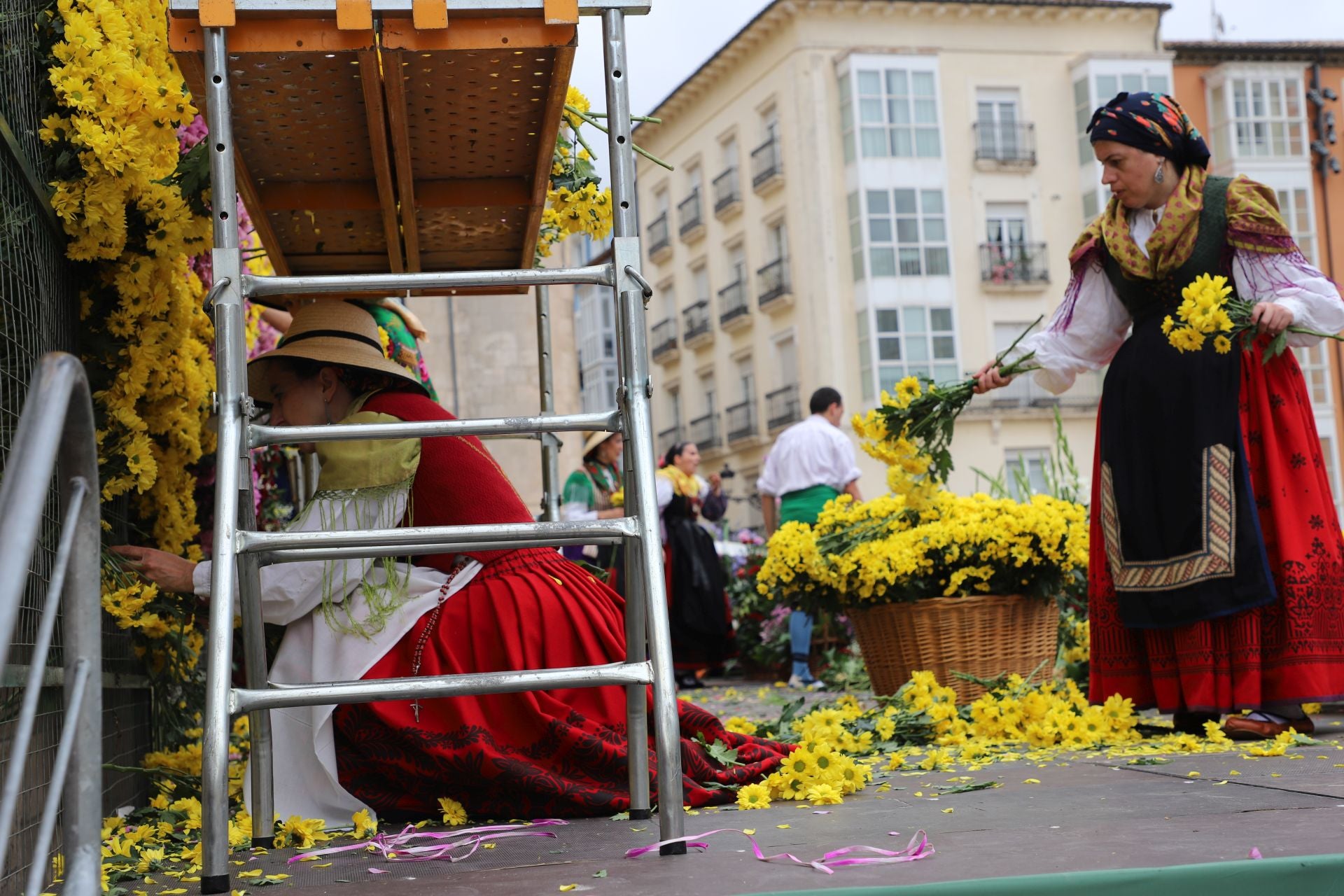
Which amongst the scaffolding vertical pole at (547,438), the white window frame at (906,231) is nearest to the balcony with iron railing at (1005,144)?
the white window frame at (906,231)

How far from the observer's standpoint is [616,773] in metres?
3.72

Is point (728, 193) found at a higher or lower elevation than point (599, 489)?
higher

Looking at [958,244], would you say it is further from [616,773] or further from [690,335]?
→ [616,773]

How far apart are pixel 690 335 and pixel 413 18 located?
4022 cm

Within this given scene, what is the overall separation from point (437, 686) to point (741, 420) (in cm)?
3826

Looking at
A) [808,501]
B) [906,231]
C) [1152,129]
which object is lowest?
[808,501]

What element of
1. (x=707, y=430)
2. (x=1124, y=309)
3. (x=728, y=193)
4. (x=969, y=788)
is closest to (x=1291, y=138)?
(x=728, y=193)

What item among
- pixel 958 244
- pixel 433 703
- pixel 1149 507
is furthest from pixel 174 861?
pixel 958 244

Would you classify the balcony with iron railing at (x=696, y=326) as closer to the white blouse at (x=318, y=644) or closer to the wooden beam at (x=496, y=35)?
the white blouse at (x=318, y=644)

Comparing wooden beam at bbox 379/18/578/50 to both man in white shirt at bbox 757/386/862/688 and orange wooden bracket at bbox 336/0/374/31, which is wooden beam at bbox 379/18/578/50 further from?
man in white shirt at bbox 757/386/862/688

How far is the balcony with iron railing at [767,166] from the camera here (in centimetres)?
3766

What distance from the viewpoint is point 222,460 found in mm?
2848

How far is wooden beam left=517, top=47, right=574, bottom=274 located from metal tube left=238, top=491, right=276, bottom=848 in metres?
1.10

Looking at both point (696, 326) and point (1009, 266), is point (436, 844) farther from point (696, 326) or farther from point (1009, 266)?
point (696, 326)
